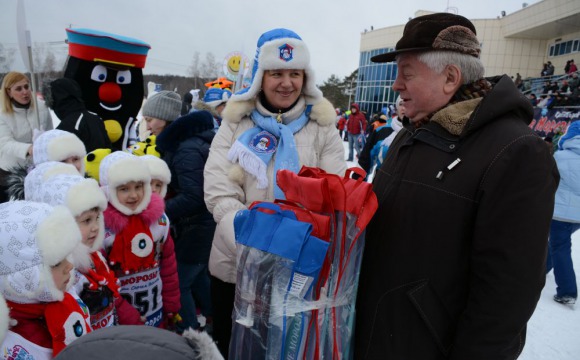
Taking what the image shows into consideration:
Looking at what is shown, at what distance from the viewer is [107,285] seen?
189cm

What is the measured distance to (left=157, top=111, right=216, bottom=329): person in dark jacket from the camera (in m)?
2.67

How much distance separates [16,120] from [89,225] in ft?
8.66

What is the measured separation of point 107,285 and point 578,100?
15527 mm

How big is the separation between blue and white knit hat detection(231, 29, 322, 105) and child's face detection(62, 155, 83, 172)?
1.68 m

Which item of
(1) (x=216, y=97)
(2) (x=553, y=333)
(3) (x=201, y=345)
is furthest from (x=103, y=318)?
(1) (x=216, y=97)

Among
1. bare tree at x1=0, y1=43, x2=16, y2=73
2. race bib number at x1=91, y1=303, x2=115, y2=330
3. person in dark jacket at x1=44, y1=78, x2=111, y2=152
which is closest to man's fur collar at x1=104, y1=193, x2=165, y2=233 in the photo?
race bib number at x1=91, y1=303, x2=115, y2=330

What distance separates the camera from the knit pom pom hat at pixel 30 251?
133cm

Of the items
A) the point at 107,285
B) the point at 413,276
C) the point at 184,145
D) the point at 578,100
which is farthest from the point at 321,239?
the point at 578,100

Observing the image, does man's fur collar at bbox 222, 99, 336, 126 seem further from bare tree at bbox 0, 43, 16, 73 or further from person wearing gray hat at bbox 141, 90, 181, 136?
bare tree at bbox 0, 43, 16, 73

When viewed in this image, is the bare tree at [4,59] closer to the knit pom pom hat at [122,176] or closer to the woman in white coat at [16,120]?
the woman in white coat at [16,120]

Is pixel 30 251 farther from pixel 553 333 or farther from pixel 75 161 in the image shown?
pixel 553 333

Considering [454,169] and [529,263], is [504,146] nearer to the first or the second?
[454,169]

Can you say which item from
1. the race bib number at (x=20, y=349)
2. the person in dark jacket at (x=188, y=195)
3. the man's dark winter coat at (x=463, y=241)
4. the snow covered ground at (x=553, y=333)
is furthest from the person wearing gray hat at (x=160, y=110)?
the snow covered ground at (x=553, y=333)

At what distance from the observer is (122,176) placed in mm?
2309
